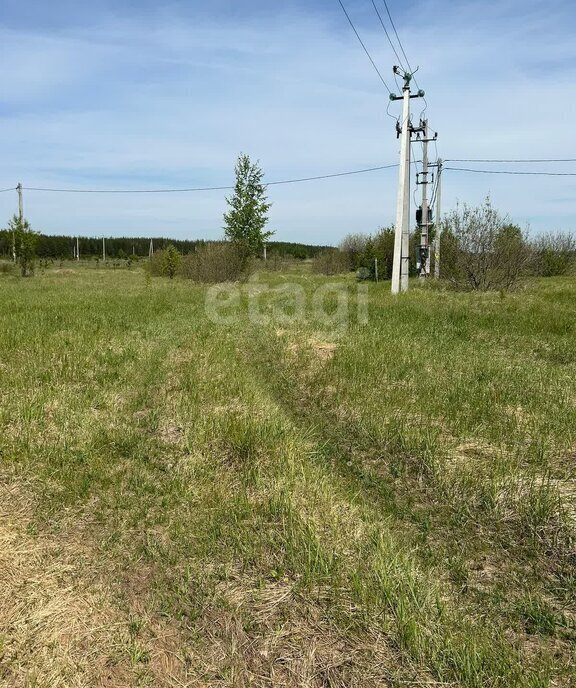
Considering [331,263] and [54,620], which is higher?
[331,263]

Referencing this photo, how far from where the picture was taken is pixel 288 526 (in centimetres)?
305

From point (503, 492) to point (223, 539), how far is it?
6.19 feet

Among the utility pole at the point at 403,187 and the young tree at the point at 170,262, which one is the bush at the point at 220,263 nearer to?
the young tree at the point at 170,262

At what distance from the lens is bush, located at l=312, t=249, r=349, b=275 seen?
4038 centimetres

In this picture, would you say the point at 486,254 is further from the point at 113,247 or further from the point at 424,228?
the point at 113,247

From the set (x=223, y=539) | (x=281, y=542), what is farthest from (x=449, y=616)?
(x=223, y=539)

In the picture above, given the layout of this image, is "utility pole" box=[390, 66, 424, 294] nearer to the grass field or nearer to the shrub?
the grass field

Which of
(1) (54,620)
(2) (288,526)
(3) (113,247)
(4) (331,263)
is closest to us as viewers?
(1) (54,620)

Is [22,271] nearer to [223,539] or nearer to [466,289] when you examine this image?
[466,289]

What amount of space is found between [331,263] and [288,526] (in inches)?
1518

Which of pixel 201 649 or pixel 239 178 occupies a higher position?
pixel 239 178

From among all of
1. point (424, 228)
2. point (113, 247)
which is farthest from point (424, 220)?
point (113, 247)

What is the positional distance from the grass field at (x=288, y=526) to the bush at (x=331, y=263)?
112 ft

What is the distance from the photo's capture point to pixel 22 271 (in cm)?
3139
